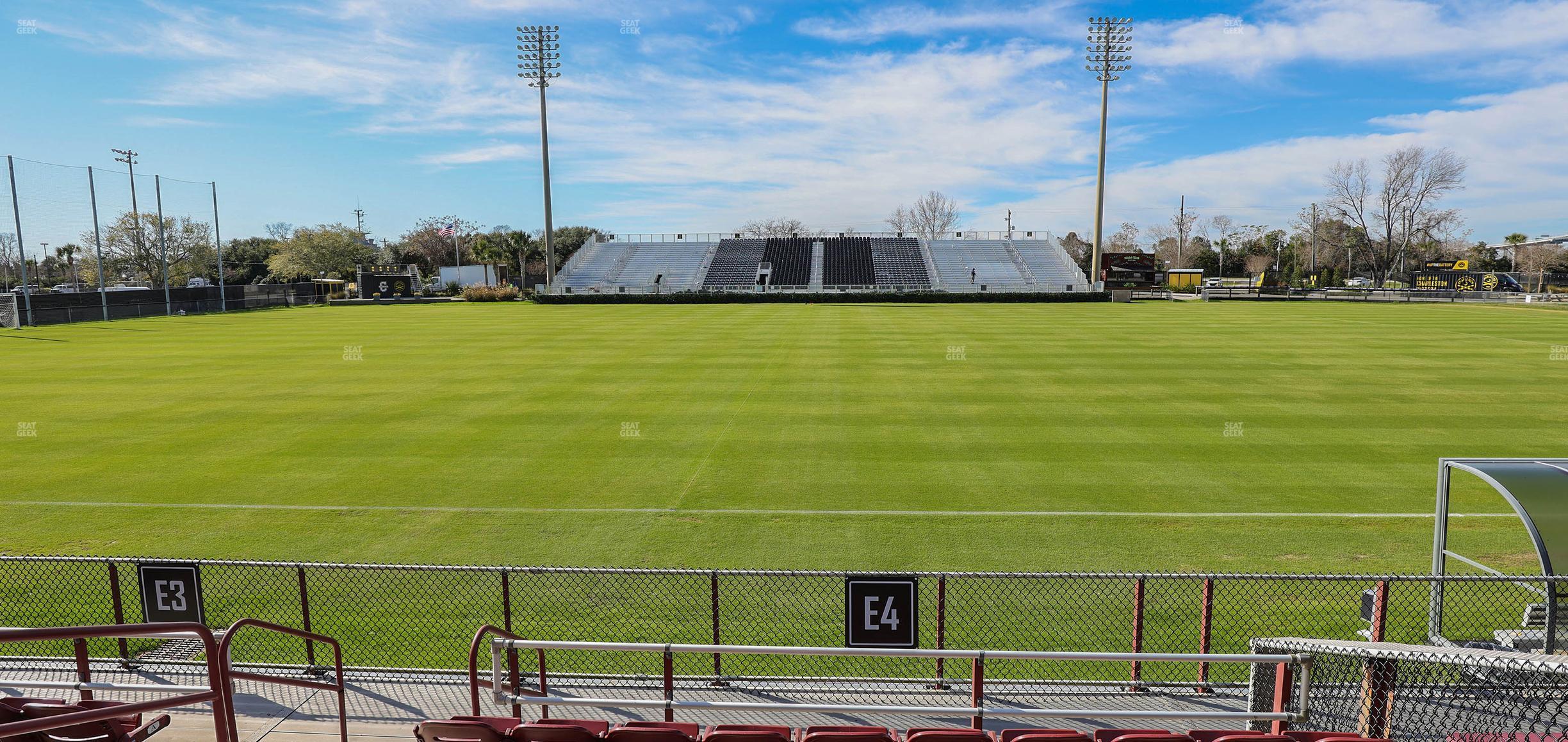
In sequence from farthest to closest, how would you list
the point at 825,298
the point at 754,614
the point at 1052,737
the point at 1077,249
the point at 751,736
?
the point at 1077,249 → the point at 825,298 → the point at 754,614 → the point at 751,736 → the point at 1052,737

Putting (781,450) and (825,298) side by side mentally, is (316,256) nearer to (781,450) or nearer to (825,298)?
(825,298)

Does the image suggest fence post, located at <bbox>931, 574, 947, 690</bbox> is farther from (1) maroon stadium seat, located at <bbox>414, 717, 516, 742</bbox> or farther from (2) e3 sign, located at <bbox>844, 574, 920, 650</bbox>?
(1) maroon stadium seat, located at <bbox>414, 717, 516, 742</bbox>

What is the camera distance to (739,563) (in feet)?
35.7

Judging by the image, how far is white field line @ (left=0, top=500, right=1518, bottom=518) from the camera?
1254 cm

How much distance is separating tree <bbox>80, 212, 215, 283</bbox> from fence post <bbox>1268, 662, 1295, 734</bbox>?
9264 cm

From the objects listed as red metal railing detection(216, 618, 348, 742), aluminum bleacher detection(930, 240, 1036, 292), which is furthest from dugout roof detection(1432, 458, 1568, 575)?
aluminum bleacher detection(930, 240, 1036, 292)

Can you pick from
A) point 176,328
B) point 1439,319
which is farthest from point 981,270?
point 176,328

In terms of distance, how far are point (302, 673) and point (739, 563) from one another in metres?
5.05

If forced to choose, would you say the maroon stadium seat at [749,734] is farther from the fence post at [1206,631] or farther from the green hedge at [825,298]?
the green hedge at [825,298]

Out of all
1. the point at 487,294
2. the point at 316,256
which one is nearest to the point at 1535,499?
the point at 487,294

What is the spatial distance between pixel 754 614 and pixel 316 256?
111321mm

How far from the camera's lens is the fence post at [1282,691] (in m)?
5.73

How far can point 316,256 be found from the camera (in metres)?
103

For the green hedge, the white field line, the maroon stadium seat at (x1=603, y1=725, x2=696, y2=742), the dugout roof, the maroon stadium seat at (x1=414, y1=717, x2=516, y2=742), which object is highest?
the green hedge
